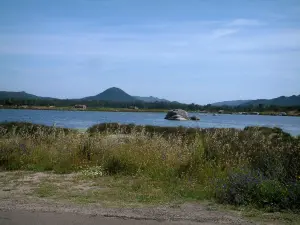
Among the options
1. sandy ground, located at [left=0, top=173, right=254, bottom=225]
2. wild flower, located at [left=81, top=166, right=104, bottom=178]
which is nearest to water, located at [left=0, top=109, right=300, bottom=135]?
wild flower, located at [left=81, top=166, right=104, bottom=178]

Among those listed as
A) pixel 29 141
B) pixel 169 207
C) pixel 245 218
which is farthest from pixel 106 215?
pixel 29 141

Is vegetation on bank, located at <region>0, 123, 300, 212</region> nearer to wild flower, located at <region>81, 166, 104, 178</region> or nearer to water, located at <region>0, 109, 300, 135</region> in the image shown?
wild flower, located at <region>81, 166, 104, 178</region>

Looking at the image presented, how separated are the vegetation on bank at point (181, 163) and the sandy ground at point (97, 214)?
941 millimetres

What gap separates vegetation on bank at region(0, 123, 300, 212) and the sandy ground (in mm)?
941

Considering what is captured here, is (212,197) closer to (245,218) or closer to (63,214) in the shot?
(245,218)

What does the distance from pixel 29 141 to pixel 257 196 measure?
902cm

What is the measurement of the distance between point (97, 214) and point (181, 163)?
4.47 m

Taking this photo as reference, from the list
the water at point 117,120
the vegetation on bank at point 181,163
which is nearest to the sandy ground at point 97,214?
the vegetation on bank at point 181,163

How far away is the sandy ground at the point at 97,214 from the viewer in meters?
6.22

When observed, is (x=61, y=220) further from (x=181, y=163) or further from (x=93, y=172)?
(x=181, y=163)

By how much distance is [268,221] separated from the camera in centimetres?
630

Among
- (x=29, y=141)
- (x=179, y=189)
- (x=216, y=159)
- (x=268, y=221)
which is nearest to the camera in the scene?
(x=268, y=221)

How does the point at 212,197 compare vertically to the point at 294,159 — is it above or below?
below

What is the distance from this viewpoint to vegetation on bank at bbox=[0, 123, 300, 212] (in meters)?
7.67
